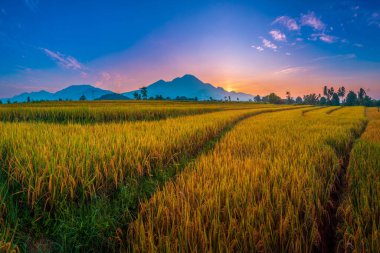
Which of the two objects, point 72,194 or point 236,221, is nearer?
point 236,221

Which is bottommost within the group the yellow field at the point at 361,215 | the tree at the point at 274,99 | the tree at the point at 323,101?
the yellow field at the point at 361,215

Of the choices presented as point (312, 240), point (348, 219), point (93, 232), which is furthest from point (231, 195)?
point (93, 232)

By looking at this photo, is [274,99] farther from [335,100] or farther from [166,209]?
[166,209]

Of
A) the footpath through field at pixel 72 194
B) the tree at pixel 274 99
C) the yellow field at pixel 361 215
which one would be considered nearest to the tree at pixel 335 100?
the tree at pixel 274 99

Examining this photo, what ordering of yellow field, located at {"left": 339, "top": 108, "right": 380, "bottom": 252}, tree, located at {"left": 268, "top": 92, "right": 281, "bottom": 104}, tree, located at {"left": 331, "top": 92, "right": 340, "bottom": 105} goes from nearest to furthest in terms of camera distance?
yellow field, located at {"left": 339, "top": 108, "right": 380, "bottom": 252} → tree, located at {"left": 331, "top": 92, "right": 340, "bottom": 105} → tree, located at {"left": 268, "top": 92, "right": 281, "bottom": 104}

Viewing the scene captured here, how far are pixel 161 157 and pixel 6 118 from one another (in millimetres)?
9903

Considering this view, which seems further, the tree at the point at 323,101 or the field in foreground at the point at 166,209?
the tree at the point at 323,101

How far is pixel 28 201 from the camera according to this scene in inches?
69.4

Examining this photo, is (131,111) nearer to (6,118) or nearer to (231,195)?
(6,118)

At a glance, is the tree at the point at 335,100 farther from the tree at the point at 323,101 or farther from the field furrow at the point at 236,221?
the field furrow at the point at 236,221

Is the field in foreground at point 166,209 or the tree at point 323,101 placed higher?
the tree at point 323,101

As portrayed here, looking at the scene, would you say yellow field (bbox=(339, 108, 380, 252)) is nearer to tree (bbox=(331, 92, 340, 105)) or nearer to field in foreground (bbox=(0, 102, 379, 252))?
field in foreground (bbox=(0, 102, 379, 252))

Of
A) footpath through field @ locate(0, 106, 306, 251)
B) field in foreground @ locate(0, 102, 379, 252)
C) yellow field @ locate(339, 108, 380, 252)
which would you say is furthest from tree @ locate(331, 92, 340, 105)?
footpath through field @ locate(0, 106, 306, 251)

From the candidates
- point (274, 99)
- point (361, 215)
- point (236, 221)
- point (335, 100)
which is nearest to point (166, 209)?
point (236, 221)
